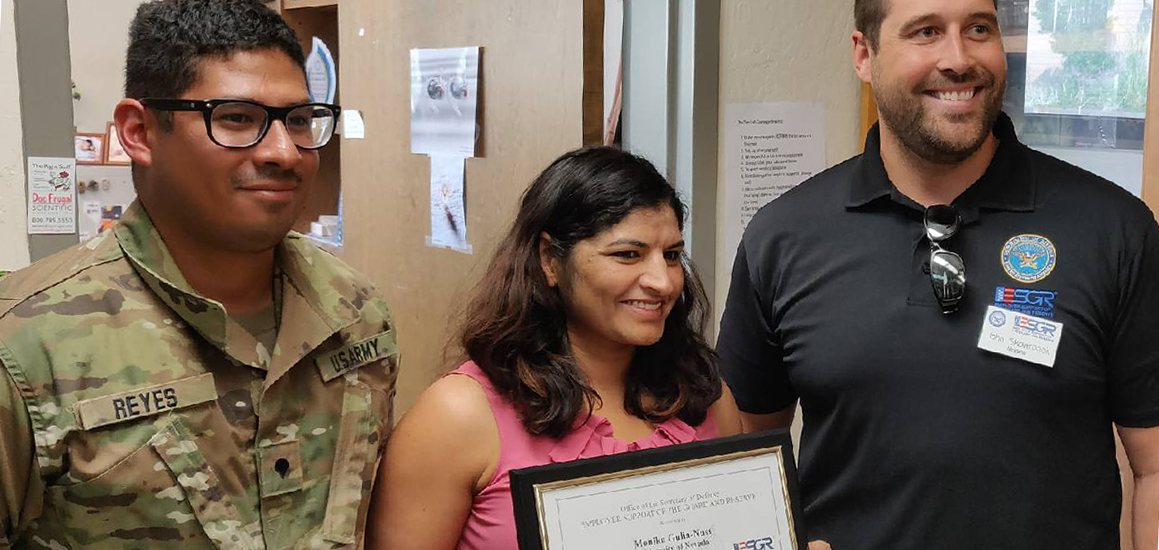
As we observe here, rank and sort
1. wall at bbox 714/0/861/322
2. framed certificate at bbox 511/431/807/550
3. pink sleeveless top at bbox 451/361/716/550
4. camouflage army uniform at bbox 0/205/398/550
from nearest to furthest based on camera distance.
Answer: camouflage army uniform at bbox 0/205/398/550 → framed certificate at bbox 511/431/807/550 → pink sleeveless top at bbox 451/361/716/550 → wall at bbox 714/0/861/322

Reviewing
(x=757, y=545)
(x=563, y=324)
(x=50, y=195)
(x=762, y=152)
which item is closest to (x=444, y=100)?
(x=762, y=152)

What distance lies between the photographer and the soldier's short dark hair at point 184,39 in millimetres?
1105

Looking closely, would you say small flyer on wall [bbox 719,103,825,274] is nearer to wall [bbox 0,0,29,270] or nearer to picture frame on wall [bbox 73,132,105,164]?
wall [bbox 0,0,29,270]

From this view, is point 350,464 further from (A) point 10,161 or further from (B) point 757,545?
(A) point 10,161

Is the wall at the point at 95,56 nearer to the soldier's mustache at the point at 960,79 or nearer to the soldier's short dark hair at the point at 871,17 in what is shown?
the soldier's short dark hair at the point at 871,17

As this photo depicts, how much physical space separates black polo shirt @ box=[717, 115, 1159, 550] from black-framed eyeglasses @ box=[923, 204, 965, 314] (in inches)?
0.7

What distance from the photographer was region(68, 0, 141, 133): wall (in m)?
2.90

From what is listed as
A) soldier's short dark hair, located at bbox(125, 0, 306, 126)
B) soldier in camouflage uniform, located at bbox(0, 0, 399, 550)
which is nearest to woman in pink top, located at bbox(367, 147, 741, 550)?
soldier in camouflage uniform, located at bbox(0, 0, 399, 550)

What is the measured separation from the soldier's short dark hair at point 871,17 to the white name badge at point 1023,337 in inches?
17.9

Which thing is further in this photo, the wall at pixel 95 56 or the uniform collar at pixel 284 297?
the wall at pixel 95 56

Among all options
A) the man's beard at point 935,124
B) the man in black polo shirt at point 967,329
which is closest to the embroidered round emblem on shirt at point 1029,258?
the man in black polo shirt at point 967,329

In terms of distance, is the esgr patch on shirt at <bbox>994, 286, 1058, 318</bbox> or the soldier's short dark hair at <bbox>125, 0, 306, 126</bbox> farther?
the esgr patch on shirt at <bbox>994, 286, 1058, 318</bbox>

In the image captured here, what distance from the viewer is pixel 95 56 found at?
9.53 ft

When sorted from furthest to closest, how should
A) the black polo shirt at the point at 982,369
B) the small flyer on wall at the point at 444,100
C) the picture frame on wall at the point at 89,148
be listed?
1. the picture frame on wall at the point at 89,148
2. the small flyer on wall at the point at 444,100
3. the black polo shirt at the point at 982,369
